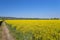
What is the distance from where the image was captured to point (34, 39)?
11.7 meters

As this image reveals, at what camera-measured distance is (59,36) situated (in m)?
9.27

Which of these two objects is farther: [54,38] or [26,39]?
[26,39]

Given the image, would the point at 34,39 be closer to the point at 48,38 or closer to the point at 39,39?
the point at 39,39

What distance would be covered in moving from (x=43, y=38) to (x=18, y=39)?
617 centimetres

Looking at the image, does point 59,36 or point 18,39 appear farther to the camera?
point 18,39

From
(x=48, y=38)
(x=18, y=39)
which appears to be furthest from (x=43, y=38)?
(x=18, y=39)

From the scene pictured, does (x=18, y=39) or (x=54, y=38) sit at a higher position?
(x=54, y=38)

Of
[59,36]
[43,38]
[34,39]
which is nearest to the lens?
[59,36]

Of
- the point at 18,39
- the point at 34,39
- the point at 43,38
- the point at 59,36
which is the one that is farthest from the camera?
the point at 18,39

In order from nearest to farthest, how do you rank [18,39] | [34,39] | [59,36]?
[59,36], [34,39], [18,39]

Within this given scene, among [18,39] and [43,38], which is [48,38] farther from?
[18,39]

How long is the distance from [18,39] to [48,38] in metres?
6.79

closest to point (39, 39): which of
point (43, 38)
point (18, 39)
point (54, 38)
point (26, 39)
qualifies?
point (43, 38)

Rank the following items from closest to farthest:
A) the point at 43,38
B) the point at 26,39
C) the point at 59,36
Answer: the point at 59,36 < the point at 43,38 < the point at 26,39
